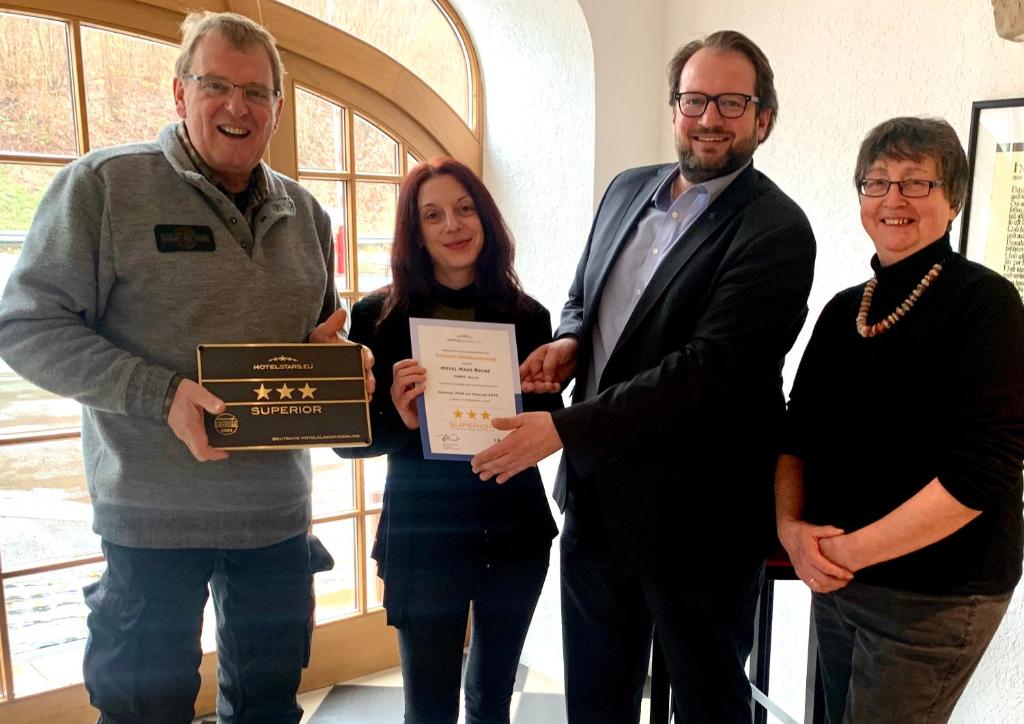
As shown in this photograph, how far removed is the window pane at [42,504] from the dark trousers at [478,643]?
1.19 meters

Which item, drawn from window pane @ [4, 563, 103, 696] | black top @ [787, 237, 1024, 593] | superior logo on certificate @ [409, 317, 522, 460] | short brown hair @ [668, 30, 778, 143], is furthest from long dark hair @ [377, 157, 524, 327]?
window pane @ [4, 563, 103, 696]

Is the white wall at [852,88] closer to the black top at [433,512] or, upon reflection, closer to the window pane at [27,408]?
the black top at [433,512]

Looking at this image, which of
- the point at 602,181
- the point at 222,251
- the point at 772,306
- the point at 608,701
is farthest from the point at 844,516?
the point at 602,181

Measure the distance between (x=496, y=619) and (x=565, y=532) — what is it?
8.8 inches

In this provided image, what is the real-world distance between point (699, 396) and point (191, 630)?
1.02 m

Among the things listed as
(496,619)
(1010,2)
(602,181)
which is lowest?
(496,619)

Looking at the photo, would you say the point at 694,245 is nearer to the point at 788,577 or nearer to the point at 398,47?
the point at 788,577

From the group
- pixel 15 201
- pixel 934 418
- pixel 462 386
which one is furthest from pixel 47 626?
pixel 934 418

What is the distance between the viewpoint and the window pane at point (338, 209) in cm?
245

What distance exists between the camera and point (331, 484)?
2650mm

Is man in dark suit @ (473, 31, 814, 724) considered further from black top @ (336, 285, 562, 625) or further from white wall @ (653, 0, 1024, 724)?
white wall @ (653, 0, 1024, 724)

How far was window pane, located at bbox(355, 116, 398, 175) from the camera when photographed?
8.21ft

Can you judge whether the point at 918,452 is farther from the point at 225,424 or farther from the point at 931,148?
the point at 225,424

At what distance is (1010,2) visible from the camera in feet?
5.55
